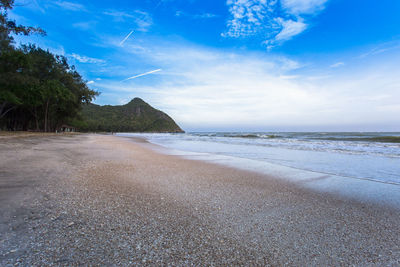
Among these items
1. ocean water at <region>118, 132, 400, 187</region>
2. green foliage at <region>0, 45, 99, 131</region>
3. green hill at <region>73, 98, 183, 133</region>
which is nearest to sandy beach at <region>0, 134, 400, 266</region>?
ocean water at <region>118, 132, 400, 187</region>

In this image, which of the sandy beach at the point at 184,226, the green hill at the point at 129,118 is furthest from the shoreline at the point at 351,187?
the green hill at the point at 129,118

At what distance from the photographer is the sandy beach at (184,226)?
166cm

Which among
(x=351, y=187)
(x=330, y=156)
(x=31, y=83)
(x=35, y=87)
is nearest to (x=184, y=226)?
(x=351, y=187)

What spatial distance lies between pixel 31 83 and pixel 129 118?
115m

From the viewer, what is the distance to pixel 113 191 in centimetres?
338

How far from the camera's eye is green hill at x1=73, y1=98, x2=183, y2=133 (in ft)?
368

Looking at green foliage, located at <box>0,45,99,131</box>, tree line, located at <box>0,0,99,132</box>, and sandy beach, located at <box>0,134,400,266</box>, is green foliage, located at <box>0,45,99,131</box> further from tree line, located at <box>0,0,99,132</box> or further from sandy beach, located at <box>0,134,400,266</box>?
sandy beach, located at <box>0,134,400,266</box>

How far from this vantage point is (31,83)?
22.1 meters

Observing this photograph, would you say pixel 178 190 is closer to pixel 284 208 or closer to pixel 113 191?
pixel 113 191

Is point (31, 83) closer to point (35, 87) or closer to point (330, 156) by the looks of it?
point (35, 87)

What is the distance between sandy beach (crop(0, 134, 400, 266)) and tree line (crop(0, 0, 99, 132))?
15.3 meters

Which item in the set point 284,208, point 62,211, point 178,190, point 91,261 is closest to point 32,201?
point 62,211

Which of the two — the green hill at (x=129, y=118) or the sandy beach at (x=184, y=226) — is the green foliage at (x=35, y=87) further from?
the green hill at (x=129, y=118)

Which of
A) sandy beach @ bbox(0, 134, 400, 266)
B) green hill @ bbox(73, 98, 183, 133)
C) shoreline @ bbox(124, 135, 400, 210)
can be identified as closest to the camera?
sandy beach @ bbox(0, 134, 400, 266)
